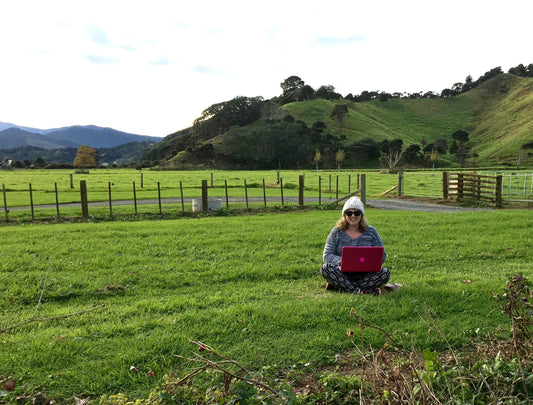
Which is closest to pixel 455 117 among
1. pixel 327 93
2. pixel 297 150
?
pixel 327 93

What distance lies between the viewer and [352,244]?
20.1 ft

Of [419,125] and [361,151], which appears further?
[419,125]

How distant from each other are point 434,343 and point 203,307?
323 cm

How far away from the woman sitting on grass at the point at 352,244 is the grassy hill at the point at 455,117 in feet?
288

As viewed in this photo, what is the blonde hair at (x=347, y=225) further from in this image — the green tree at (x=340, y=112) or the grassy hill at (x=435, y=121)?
the green tree at (x=340, y=112)

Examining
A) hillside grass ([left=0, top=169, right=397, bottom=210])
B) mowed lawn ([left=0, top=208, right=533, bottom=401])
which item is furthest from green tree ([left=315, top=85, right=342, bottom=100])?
mowed lawn ([left=0, top=208, right=533, bottom=401])

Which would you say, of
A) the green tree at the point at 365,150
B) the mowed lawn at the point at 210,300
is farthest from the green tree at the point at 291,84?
the mowed lawn at the point at 210,300

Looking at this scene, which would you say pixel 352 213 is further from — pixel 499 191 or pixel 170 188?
pixel 170 188

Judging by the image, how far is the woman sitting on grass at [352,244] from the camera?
236 inches

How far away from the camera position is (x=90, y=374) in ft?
12.3

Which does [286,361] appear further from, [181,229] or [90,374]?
[181,229]

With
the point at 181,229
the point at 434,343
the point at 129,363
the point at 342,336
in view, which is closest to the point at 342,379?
the point at 342,336

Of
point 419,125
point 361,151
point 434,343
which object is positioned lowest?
point 434,343

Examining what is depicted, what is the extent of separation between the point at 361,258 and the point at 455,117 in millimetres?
155771
